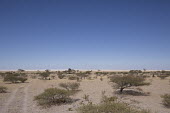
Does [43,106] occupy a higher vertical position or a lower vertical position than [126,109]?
lower

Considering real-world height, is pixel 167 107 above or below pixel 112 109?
below

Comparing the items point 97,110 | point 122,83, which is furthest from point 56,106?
point 122,83

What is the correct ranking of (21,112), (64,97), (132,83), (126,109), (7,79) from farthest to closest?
(7,79)
(132,83)
(64,97)
(21,112)
(126,109)

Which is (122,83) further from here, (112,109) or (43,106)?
(112,109)

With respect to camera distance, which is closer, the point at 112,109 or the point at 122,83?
the point at 112,109

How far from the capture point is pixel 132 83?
24.2 metres

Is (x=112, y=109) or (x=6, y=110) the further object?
(x=6, y=110)

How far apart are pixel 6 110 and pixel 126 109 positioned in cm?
987

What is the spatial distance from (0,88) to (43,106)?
11.5 metres

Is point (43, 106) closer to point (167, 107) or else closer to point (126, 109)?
point (126, 109)

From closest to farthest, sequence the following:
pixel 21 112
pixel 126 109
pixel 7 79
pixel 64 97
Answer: pixel 126 109 → pixel 21 112 → pixel 64 97 → pixel 7 79

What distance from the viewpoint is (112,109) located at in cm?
955

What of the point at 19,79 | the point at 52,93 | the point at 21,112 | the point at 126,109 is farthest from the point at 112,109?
the point at 19,79

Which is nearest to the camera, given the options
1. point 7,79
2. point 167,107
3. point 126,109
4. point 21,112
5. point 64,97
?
point 126,109
